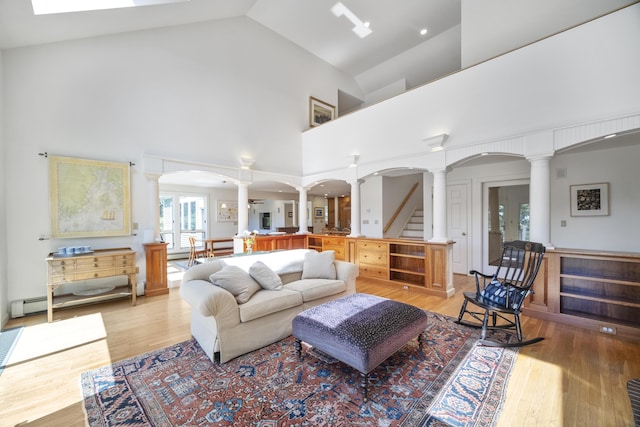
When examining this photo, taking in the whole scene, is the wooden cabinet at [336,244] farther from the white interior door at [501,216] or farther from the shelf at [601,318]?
the shelf at [601,318]

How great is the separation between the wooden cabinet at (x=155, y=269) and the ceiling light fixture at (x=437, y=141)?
4951mm

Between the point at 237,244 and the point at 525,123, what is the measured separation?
5695 mm

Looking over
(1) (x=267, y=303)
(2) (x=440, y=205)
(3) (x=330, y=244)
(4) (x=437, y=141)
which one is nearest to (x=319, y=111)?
(3) (x=330, y=244)

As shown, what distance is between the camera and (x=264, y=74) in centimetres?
611

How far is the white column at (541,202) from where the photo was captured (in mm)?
3361

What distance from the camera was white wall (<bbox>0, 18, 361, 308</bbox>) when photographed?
3484 mm

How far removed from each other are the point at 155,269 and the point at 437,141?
5.27 m

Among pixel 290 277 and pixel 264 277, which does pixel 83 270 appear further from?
pixel 290 277

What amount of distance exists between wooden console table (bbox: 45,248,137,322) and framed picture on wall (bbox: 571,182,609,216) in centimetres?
701

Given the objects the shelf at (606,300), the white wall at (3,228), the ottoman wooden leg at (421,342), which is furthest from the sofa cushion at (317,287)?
the white wall at (3,228)

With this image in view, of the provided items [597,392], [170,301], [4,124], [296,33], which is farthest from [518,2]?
[4,124]

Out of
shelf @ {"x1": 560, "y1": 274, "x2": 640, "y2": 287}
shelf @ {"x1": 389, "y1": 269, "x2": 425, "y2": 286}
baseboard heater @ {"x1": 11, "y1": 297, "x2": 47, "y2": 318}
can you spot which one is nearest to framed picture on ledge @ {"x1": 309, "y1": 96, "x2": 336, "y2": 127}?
shelf @ {"x1": 389, "y1": 269, "x2": 425, "y2": 286}

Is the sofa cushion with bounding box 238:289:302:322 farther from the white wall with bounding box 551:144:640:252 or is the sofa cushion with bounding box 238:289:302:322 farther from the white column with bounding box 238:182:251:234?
the white wall with bounding box 551:144:640:252

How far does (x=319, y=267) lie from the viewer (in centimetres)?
356
